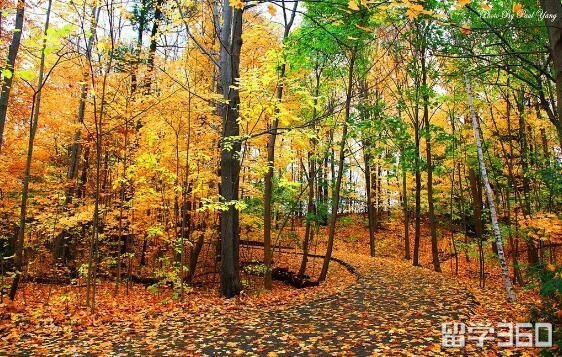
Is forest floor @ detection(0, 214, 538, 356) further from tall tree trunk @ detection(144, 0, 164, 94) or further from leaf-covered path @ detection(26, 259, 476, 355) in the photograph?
tall tree trunk @ detection(144, 0, 164, 94)

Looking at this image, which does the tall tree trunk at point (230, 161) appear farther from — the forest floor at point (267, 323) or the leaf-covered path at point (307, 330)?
the leaf-covered path at point (307, 330)

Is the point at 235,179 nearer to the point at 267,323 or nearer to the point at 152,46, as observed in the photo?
the point at 267,323

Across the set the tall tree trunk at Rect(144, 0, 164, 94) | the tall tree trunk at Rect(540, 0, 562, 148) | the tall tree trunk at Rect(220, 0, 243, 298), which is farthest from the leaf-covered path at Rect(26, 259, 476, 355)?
the tall tree trunk at Rect(144, 0, 164, 94)

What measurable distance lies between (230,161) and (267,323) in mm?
4608

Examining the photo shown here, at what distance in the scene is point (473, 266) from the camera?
18594 millimetres

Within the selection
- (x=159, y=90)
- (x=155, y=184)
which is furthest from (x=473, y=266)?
(x=159, y=90)

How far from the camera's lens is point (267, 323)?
720 centimetres

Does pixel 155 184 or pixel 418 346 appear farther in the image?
pixel 155 184

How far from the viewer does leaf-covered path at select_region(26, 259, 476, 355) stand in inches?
221

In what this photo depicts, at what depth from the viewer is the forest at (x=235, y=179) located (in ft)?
19.0

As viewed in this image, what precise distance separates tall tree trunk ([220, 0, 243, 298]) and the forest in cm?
6

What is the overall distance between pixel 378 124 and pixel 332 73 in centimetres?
350

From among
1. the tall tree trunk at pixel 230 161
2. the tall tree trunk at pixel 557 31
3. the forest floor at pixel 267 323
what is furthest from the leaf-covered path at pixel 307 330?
the tall tree trunk at pixel 557 31

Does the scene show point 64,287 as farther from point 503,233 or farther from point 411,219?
point 411,219
